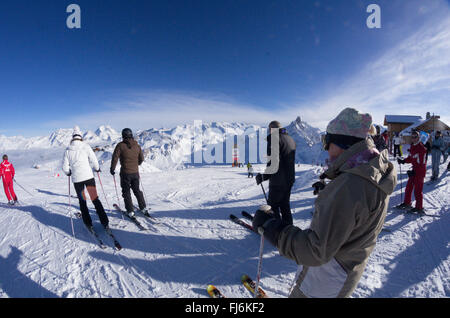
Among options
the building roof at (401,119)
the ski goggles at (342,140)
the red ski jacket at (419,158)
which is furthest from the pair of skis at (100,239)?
Result: the building roof at (401,119)

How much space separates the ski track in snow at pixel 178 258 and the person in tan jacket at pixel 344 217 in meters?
1.80

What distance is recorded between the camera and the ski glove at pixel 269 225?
1537 millimetres

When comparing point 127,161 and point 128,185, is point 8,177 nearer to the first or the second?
point 128,185

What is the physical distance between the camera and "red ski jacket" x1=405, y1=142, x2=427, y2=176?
17.2 feet

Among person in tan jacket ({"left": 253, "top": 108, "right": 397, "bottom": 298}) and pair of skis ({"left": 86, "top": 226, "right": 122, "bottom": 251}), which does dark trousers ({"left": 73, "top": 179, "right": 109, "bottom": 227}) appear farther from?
person in tan jacket ({"left": 253, "top": 108, "right": 397, "bottom": 298})

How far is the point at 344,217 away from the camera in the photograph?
122 cm

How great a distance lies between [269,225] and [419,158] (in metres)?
6.29

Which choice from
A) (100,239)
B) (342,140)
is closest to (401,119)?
(342,140)

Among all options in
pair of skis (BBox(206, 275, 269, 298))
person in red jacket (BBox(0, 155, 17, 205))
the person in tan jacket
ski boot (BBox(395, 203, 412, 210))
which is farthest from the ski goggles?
person in red jacket (BBox(0, 155, 17, 205))

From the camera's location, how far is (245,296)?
2.86 meters

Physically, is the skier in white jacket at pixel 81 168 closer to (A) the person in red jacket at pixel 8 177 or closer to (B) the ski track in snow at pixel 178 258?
(B) the ski track in snow at pixel 178 258
